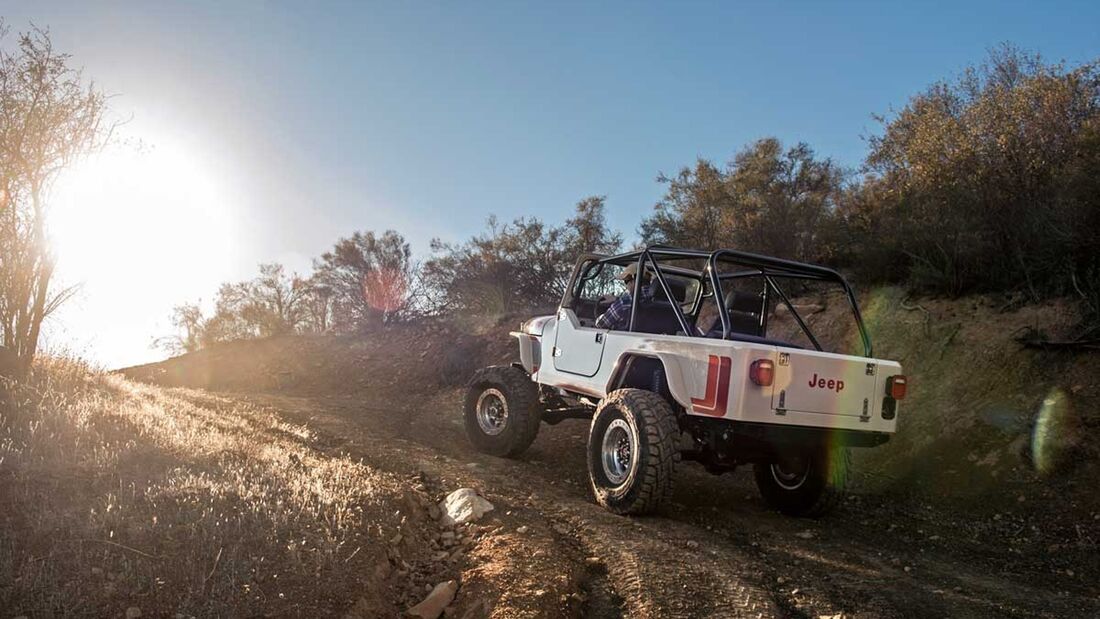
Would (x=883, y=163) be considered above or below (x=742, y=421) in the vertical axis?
above

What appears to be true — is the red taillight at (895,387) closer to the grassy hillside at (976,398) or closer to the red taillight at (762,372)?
the red taillight at (762,372)

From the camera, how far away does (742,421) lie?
4.73 m

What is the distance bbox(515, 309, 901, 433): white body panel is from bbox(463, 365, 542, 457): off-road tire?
1.63 metres

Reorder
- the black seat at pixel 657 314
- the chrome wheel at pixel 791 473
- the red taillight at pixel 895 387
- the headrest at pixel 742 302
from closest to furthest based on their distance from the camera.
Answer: the red taillight at pixel 895 387 → the chrome wheel at pixel 791 473 → the headrest at pixel 742 302 → the black seat at pixel 657 314

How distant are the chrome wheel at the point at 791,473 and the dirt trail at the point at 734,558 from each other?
32cm

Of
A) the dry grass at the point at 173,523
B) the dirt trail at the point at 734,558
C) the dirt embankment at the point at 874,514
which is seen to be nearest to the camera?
the dry grass at the point at 173,523

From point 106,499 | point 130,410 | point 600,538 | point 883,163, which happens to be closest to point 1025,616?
point 600,538

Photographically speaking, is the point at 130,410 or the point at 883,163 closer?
the point at 130,410

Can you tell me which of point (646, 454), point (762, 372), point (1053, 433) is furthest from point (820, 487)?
point (1053, 433)

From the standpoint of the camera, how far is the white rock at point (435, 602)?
3.44m

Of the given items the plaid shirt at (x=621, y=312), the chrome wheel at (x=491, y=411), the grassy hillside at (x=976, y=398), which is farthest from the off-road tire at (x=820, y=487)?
the chrome wheel at (x=491, y=411)

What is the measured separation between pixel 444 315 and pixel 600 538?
51.6ft

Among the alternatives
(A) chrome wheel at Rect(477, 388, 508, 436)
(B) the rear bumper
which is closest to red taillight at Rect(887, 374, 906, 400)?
(B) the rear bumper

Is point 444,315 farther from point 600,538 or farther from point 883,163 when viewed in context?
point 600,538
